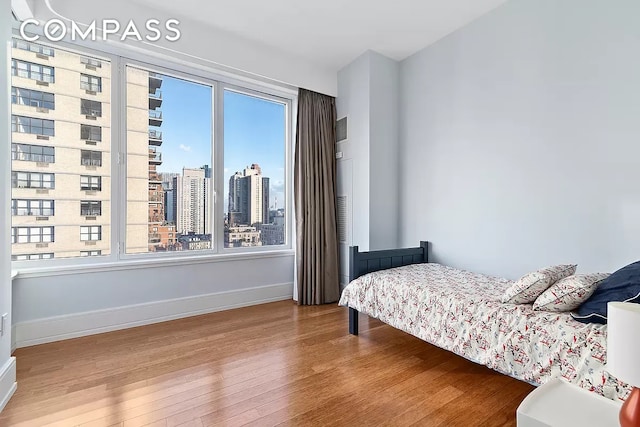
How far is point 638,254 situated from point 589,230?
0.28 meters

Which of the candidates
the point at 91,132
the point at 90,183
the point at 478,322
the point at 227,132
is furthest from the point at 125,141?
the point at 478,322

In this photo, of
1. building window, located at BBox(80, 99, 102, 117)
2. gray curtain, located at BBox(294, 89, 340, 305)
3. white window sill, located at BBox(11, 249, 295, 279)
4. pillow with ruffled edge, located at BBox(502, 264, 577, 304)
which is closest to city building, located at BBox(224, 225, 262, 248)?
white window sill, located at BBox(11, 249, 295, 279)

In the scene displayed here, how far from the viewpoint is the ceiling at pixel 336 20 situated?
104 inches

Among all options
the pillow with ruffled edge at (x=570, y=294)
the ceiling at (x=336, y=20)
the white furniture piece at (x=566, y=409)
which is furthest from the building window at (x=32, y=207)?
the pillow with ruffled edge at (x=570, y=294)

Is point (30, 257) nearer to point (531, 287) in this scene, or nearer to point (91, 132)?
point (91, 132)

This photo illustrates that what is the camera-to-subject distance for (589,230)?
214 centimetres

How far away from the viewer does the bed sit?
138cm

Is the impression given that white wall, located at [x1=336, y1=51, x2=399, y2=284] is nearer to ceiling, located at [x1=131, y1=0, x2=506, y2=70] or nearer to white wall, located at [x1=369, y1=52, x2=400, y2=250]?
white wall, located at [x1=369, y1=52, x2=400, y2=250]

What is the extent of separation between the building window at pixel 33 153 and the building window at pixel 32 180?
12 centimetres

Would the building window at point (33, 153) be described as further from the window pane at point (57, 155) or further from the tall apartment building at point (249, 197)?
the tall apartment building at point (249, 197)

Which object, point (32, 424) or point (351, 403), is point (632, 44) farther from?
point (32, 424)

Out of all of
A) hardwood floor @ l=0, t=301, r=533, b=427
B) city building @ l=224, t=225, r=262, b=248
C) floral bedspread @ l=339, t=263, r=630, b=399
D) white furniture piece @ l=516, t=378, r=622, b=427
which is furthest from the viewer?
city building @ l=224, t=225, r=262, b=248

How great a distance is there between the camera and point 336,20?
9.39ft

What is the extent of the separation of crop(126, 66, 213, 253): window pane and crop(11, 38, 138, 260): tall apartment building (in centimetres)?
22
